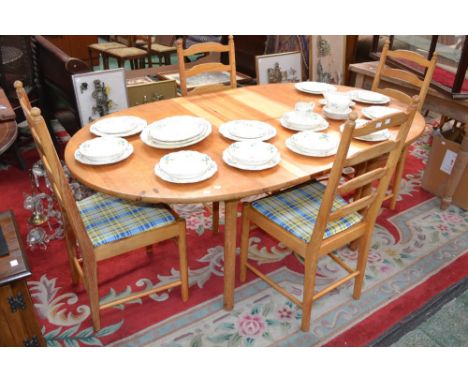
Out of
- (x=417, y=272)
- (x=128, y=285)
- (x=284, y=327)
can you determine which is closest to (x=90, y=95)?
(x=128, y=285)

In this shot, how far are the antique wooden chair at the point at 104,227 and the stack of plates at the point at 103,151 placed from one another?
144 millimetres

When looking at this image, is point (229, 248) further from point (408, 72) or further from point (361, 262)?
point (408, 72)

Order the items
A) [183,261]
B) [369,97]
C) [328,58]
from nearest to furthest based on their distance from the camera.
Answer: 1. [183,261]
2. [369,97]
3. [328,58]

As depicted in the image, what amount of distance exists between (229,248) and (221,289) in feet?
1.35

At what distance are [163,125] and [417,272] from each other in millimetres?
1566

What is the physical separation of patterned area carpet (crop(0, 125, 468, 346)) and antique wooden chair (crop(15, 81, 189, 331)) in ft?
0.51

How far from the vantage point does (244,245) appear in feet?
6.72

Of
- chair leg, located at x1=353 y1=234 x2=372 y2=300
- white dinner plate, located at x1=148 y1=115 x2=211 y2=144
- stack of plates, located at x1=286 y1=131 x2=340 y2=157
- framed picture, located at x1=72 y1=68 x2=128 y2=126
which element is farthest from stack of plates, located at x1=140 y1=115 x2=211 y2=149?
framed picture, located at x1=72 y1=68 x2=128 y2=126

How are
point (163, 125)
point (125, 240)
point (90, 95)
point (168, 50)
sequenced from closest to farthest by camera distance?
1. point (125, 240)
2. point (163, 125)
3. point (90, 95)
4. point (168, 50)

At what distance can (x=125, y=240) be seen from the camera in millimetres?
1680

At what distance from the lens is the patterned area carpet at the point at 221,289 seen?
6.08 ft

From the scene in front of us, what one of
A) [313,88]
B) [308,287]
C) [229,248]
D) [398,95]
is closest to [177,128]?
[229,248]

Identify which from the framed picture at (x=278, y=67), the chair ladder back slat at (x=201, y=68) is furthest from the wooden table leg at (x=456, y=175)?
the chair ladder back slat at (x=201, y=68)

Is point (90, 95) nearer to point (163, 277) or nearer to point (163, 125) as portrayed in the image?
point (163, 125)
